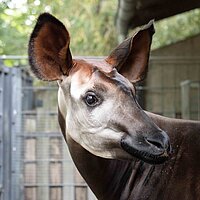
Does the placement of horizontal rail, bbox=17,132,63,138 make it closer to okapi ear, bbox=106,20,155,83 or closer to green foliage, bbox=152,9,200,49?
okapi ear, bbox=106,20,155,83

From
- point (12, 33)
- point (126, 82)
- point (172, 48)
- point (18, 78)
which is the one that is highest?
point (12, 33)

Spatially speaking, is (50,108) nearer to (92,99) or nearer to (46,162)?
(46,162)

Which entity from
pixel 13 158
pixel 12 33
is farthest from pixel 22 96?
pixel 12 33

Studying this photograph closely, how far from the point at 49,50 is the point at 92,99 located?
38 centimetres

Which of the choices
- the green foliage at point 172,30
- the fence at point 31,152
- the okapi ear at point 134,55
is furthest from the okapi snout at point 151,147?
the green foliage at point 172,30

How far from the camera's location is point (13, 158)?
6195 millimetres

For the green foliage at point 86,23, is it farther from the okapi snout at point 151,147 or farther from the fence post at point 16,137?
the okapi snout at point 151,147

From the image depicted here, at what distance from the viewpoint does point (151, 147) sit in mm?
2574

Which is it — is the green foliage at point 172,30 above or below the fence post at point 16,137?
above

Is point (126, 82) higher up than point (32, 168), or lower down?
higher up

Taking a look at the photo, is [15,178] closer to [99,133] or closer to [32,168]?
[32,168]

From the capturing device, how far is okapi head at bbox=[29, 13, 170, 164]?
2629 millimetres

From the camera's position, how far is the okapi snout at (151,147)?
257 cm

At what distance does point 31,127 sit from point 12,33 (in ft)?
29.4
